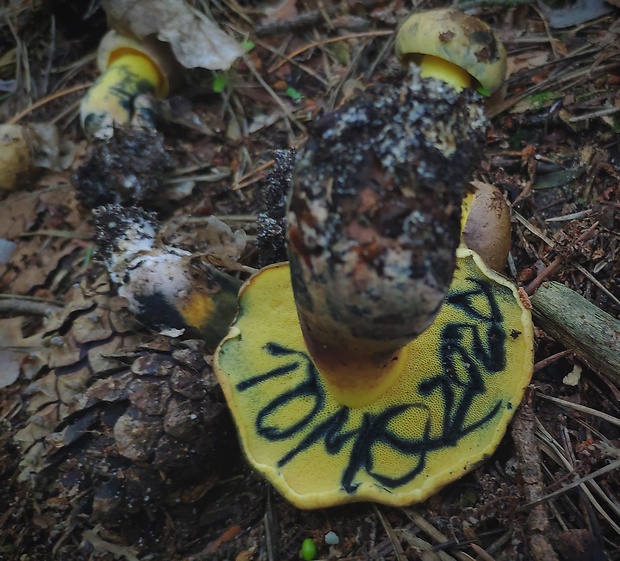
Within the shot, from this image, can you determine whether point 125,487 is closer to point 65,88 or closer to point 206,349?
point 206,349

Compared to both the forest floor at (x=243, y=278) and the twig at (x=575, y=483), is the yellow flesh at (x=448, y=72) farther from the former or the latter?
the twig at (x=575, y=483)

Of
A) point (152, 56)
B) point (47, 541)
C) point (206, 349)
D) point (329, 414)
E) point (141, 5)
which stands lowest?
point (47, 541)

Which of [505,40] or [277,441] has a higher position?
[505,40]

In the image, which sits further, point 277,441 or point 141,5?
point 141,5

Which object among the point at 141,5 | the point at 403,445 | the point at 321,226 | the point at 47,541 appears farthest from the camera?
the point at 141,5

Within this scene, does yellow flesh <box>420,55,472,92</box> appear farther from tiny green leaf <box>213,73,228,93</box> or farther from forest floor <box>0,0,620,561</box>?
tiny green leaf <box>213,73,228,93</box>

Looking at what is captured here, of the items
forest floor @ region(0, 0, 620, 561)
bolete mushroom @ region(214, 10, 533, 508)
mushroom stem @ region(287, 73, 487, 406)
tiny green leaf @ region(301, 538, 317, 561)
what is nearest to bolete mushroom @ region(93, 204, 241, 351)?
forest floor @ region(0, 0, 620, 561)

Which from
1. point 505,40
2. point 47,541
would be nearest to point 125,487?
point 47,541

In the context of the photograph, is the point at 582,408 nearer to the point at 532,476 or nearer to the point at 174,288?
the point at 532,476
